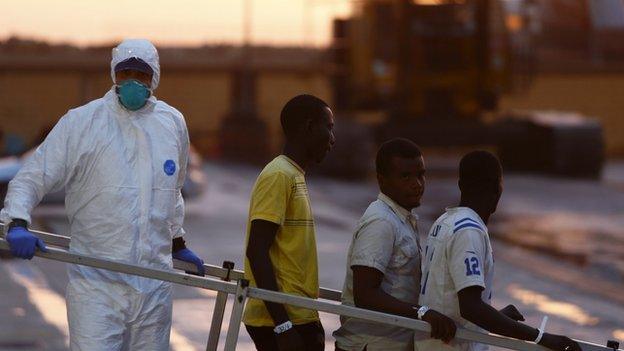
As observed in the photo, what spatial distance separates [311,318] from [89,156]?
43.9 inches

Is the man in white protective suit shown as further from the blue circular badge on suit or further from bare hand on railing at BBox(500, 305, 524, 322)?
bare hand on railing at BBox(500, 305, 524, 322)

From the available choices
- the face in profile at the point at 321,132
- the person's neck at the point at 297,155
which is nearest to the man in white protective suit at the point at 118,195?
the person's neck at the point at 297,155

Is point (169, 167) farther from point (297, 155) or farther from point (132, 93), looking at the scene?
point (297, 155)

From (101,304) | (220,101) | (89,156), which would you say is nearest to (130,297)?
(101,304)

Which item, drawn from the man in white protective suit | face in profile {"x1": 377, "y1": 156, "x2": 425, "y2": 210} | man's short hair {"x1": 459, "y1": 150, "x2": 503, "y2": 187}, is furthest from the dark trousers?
man's short hair {"x1": 459, "y1": 150, "x2": 503, "y2": 187}

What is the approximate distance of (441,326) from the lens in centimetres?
563

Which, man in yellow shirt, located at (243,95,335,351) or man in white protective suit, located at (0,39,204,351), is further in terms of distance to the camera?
man in white protective suit, located at (0,39,204,351)

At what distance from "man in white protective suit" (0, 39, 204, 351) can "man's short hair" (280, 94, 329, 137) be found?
21.2 inches

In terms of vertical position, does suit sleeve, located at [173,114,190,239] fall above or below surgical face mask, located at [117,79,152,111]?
below

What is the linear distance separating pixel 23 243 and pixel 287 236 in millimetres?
1023

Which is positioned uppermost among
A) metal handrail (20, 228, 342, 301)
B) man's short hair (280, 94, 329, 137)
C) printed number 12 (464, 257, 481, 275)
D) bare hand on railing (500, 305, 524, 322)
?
man's short hair (280, 94, 329, 137)

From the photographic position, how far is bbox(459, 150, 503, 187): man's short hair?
5.80 m

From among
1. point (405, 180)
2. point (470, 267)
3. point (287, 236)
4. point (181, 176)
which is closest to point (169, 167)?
point (181, 176)

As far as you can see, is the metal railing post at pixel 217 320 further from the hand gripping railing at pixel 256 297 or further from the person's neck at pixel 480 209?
the person's neck at pixel 480 209
